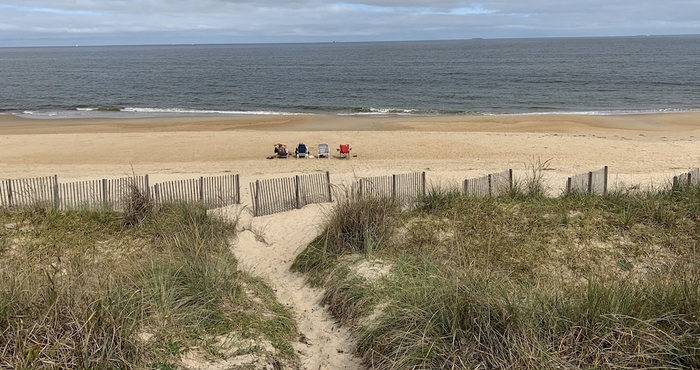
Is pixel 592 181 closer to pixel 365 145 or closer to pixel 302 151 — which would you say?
pixel 302 151

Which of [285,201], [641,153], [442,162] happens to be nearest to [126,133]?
[442,162]

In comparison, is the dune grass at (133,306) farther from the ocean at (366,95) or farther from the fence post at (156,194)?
the ocean at (366,95)

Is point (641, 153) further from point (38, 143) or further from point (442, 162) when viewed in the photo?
point (38, 143)

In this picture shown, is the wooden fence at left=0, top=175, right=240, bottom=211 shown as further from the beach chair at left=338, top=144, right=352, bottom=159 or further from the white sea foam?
the white sea foam

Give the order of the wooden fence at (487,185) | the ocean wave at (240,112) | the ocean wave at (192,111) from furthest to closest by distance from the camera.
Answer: the ocean wave at (192,111), the ocean wave at (240,112), the wooden fence at (487,185)

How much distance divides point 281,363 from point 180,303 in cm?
139

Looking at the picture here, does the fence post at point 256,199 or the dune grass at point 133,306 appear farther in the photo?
the fence post at point 256,199

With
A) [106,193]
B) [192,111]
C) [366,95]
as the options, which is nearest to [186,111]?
[192,111]

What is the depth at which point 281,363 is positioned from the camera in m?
6.11

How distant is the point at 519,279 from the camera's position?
8078 mm

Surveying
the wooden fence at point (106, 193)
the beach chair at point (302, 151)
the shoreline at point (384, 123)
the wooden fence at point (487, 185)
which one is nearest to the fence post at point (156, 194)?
the wooden fence at point (106, 193)

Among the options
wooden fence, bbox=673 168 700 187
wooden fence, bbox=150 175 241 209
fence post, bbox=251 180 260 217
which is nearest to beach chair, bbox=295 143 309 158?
wooden fence, bbox=150 175 241 209

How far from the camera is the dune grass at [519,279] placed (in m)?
5.16

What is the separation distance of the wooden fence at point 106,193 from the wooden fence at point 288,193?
955 mm
